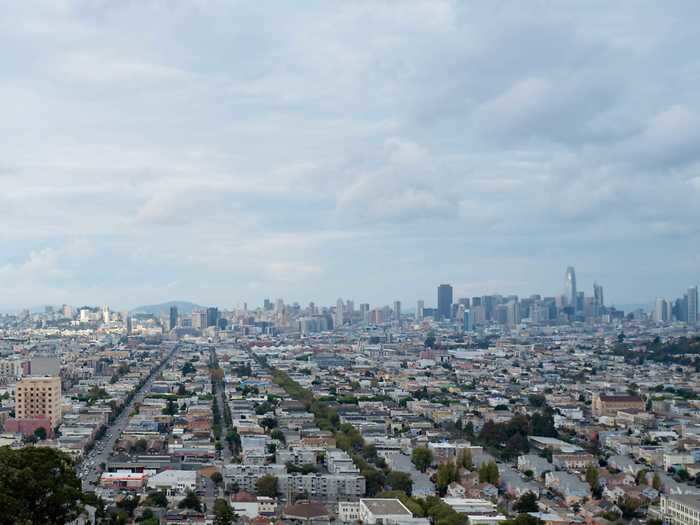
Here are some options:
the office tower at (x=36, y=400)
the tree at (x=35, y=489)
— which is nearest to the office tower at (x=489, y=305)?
the office tower at (x=36, y=400)

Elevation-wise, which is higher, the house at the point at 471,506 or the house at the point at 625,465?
the house at the point at 471,506

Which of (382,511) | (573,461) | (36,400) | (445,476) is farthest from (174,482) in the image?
(36,400)

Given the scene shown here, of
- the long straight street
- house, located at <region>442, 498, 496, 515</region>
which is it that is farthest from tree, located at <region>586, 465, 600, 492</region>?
the long straight street

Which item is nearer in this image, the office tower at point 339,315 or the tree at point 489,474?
the tree at point 489,474

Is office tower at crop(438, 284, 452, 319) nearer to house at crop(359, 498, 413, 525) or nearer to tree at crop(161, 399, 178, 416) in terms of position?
tree at crop(161, 399, 178, 416)

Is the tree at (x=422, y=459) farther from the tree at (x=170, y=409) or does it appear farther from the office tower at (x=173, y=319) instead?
the office tower at (x=173, y=319)

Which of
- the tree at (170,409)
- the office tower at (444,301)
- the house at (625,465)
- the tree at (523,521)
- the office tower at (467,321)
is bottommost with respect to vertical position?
the house at (625,465)
